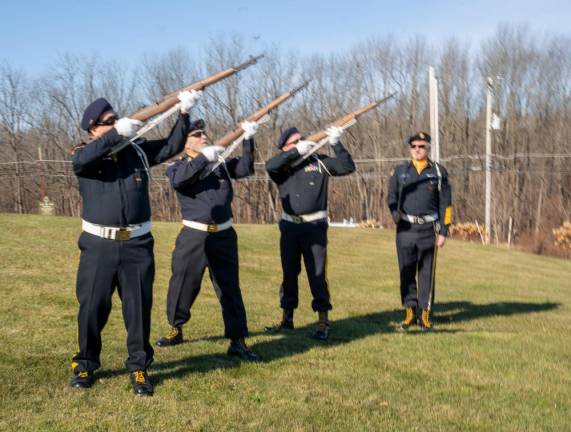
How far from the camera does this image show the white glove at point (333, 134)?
8.25 meters

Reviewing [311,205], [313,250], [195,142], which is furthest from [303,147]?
[195,142]

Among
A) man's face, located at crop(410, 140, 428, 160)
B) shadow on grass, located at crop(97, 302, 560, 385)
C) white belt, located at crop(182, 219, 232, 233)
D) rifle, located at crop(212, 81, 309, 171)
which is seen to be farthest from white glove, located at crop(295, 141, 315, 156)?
shadow on grass, located at crop(97, 302, 560, 385)

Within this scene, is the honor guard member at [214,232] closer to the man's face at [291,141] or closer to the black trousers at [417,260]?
the man's face at [291,141]

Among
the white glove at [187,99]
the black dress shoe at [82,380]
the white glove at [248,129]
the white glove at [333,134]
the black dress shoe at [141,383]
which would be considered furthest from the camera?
the white glove at [333,134]

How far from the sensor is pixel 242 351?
6.99 meters

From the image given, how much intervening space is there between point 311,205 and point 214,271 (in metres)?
1.67

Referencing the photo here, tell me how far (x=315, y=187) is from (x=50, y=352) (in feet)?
11.6

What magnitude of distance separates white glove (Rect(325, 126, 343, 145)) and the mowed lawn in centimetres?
240

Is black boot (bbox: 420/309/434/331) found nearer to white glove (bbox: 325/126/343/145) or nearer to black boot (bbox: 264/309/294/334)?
black boot (bbox: 264/309/294/334)

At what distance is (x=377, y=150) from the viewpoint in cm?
4241

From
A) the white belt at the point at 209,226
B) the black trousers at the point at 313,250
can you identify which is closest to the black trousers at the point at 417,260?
the black trousers at the point at 313,250

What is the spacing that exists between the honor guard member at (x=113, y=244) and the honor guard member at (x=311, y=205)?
9.23ft

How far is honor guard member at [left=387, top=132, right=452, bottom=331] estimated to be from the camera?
9.44 meters

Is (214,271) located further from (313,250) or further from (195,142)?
(313,250)
